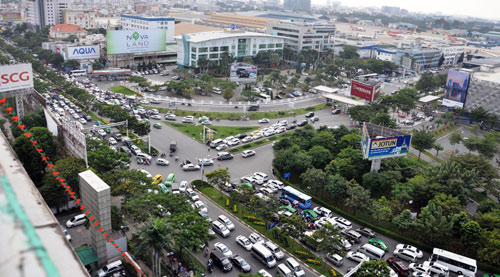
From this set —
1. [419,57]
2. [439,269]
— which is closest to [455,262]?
[439,269]

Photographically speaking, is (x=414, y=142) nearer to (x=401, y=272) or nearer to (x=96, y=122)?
(x=401, y=272)

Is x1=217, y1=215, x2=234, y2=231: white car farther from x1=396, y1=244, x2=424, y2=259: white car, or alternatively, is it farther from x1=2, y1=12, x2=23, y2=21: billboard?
x1=2, y1=12, x2=23, y2=21: billboard

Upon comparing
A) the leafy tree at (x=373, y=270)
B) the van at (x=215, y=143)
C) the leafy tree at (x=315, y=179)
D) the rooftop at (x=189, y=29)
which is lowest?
the leafy tree at (x=373, y=270)

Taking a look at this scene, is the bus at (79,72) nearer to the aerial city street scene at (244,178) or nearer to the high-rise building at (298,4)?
the aerial city street scene at (244,178)

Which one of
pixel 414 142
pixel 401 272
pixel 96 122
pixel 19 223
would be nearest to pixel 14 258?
pixel 19 223

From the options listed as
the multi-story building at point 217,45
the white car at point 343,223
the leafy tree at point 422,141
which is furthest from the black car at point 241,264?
the multi-story building at point 217,45

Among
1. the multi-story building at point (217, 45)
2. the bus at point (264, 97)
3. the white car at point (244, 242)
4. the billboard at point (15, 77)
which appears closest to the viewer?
the white car at point (244, 242)

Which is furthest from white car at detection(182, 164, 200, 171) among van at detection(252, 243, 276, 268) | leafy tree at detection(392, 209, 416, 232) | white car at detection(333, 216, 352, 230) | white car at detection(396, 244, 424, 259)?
white car at detection(396, 244, 424, 259)
